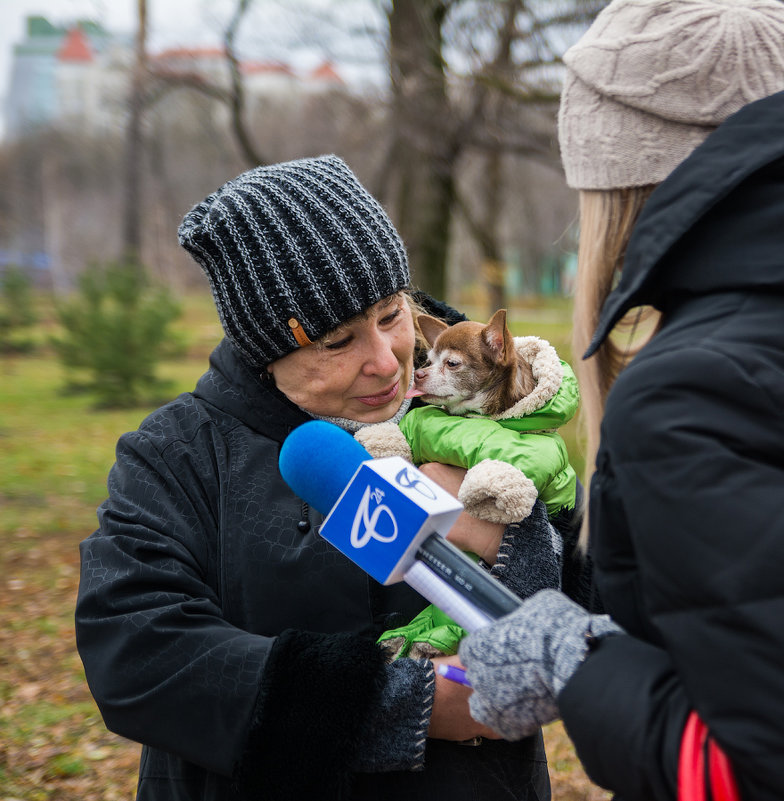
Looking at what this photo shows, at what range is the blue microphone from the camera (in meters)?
1.36

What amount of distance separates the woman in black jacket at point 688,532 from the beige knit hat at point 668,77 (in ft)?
1.49

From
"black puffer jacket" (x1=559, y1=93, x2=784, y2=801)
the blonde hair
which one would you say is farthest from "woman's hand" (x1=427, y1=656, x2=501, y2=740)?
"black puffer jacket" (x1=559, y1=93, x2=784, y2=801)

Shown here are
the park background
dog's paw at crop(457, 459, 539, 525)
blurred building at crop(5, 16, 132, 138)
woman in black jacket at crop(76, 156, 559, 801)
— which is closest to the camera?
woman in black jacket at crop(76, 156, 559, 801)

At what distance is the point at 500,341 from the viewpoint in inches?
91.6

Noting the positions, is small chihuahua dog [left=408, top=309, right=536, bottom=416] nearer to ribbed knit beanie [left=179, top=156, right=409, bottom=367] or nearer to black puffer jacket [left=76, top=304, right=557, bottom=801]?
ribbed knit beanie [left=179, top=156, right=409, bottom=367]

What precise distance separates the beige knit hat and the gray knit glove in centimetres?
93

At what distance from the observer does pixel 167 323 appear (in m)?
13.5

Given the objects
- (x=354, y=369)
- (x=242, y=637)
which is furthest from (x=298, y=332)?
(x=242, y=637)

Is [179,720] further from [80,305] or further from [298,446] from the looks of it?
[80,305]

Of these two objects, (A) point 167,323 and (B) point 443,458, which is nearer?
(B) point 443,458

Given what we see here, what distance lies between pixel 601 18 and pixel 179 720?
71.2 inches

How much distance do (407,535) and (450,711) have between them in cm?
68

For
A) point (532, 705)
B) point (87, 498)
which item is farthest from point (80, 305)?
point (532, 705)

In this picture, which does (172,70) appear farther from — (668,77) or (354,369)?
(668,77)
